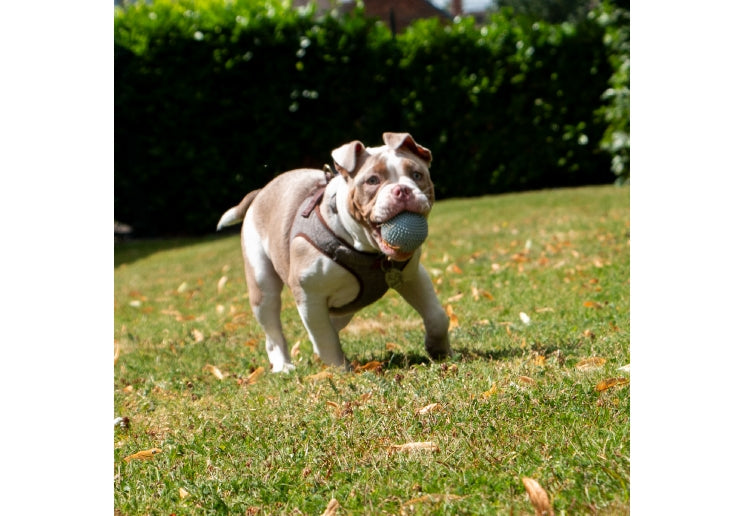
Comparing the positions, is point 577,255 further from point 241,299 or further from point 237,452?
point 237,452

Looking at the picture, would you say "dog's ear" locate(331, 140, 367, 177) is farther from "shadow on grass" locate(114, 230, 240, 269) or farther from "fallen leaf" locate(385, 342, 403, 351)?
"shadow on grass" locate(114, 230, 240, 269)

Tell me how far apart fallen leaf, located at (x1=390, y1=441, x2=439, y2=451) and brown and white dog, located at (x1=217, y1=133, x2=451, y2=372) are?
0.88 meters

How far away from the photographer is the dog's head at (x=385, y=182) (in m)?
3.48

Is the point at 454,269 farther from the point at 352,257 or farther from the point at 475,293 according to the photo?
the point at 352,257

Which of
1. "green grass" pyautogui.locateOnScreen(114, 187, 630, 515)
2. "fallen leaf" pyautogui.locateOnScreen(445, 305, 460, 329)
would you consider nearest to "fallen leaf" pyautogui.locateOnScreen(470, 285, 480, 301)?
"green grass" pyautogui.locateOnScreen(114, 187, 630, 515)

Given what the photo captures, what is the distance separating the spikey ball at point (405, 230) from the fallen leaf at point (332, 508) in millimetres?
1198

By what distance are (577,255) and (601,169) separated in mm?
7400

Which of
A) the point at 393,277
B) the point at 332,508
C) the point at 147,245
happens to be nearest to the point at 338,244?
the point at 393,277

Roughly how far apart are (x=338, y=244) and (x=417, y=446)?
1304mm

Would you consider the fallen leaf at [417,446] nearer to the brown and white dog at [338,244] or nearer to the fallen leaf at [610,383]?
the fallen leaf at [610,383]

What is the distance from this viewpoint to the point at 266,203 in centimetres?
465

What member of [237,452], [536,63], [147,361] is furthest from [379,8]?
[237,452]

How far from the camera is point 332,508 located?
2.61 m

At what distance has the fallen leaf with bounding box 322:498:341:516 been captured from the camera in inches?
102
